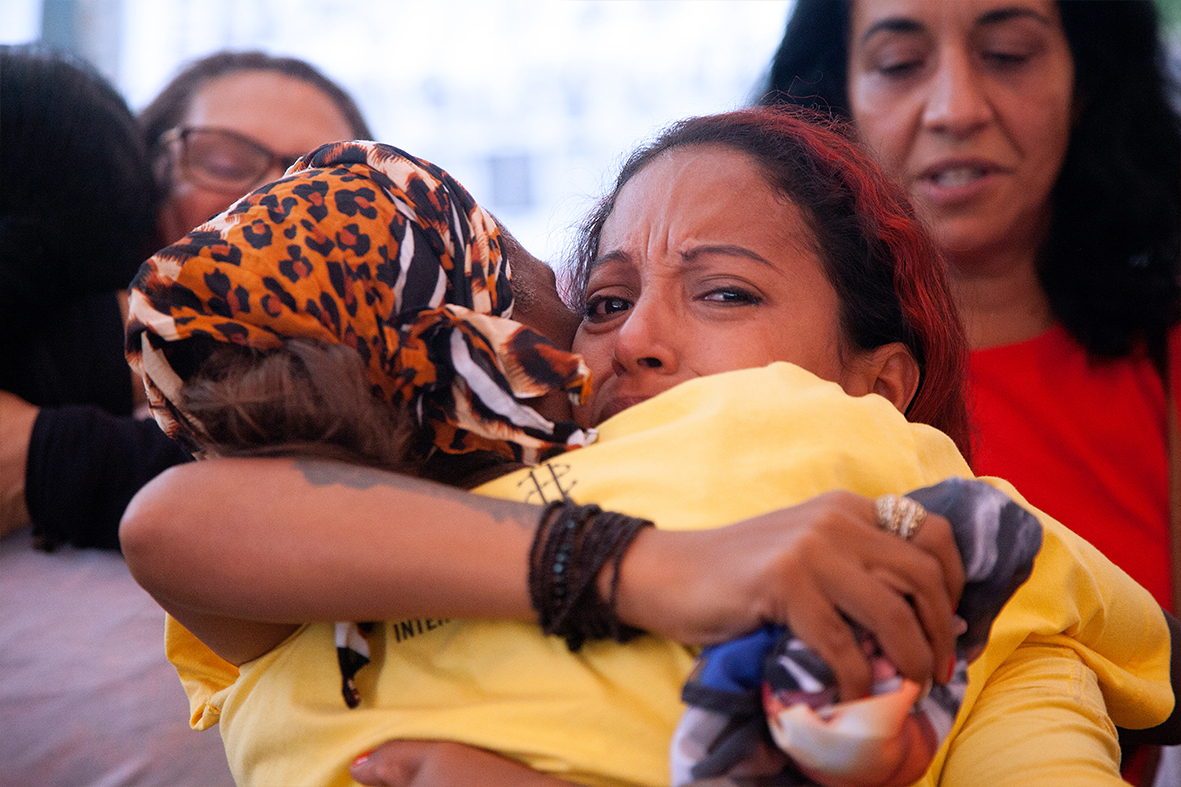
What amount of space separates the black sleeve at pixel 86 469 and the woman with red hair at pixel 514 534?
0.61 meters

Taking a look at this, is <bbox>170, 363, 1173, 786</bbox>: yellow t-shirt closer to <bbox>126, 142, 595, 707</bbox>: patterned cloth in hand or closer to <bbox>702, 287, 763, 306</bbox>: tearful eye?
<bbox>126, 142, 595, 707</bbox>: patterned cloth in hand

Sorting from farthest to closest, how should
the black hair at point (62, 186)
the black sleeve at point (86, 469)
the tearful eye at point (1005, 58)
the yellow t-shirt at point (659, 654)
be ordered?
the tearful eye at point (1005, 58) → the black hair at point (62, 186) → the black sleeve at point (86, 469) → the yellow t-shirt at point (659, 654)

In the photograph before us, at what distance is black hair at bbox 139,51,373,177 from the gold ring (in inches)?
77.8

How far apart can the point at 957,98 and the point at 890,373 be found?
899mm

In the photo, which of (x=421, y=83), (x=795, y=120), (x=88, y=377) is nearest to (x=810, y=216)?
(x=795, y=120)

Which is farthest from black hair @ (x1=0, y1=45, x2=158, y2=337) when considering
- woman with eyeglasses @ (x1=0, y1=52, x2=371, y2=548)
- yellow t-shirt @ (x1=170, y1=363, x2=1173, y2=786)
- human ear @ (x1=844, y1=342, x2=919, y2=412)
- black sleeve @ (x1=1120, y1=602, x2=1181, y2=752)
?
black sleeve @ (x1=1120, y1=602, x2=1181, y2=752)

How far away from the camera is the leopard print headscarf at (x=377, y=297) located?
82cm

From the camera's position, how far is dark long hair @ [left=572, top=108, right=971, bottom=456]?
123 cm

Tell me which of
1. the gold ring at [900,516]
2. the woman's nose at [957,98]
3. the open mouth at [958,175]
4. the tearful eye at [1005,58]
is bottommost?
the gold ring at [900,516]

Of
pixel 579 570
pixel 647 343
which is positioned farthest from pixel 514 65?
pixel 579 570

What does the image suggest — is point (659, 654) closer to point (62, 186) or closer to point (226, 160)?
point (62, 186)

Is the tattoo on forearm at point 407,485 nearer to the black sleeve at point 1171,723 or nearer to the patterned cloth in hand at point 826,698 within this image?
the patterned cloth in hand at point 826,698

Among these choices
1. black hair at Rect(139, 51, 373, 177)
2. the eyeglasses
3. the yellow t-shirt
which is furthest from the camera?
black hair at Rect(139, 51, 373, 177)

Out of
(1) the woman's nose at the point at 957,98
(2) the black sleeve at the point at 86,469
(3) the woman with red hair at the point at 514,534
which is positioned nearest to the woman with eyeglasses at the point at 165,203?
(2) the black sleeve at the point at 86,469
